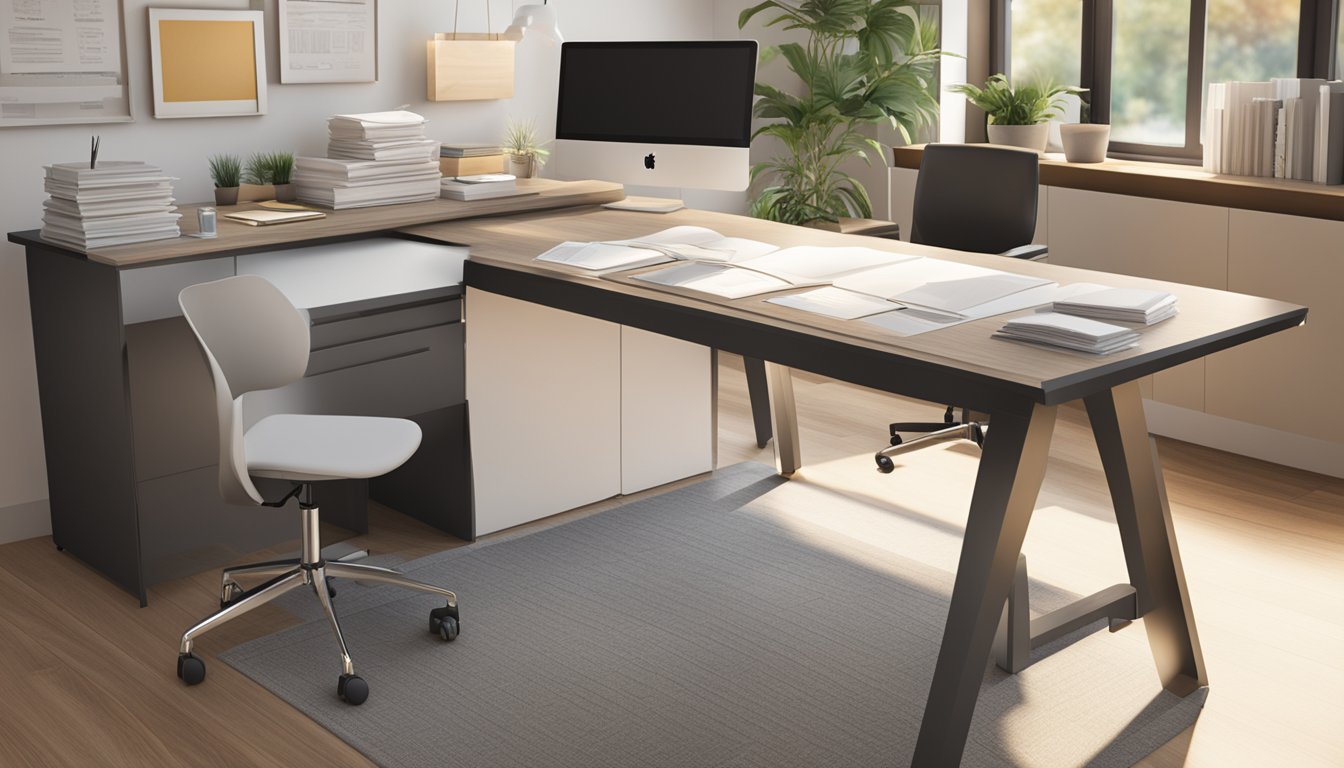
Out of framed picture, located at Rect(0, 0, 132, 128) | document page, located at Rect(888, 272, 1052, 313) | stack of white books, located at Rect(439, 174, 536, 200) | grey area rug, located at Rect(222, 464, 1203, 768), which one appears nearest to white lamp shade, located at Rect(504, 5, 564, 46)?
stack of white books, located at Rect(439, 174, 536, 200)

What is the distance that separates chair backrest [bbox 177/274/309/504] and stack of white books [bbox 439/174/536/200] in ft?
3.19

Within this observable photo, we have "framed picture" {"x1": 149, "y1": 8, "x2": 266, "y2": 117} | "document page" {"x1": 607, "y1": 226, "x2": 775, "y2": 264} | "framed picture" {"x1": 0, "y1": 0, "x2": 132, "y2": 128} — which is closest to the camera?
"document page" {"x1": 607, "y1": 226, "x2": 775, "y2": 264}

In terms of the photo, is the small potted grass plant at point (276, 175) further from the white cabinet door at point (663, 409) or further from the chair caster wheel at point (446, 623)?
the chair caster wheel at point (446, 623)

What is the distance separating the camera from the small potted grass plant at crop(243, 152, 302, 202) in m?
3.89

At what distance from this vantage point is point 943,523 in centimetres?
379

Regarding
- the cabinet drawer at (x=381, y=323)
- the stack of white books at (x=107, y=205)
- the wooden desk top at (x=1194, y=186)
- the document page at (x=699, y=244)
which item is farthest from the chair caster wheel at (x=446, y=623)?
the wooden desk top at (x=1194, y=186)

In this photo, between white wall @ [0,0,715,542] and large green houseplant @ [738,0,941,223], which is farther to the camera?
large green houseplant @ [738,0,941,223]

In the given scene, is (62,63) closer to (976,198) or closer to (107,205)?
(107,205)

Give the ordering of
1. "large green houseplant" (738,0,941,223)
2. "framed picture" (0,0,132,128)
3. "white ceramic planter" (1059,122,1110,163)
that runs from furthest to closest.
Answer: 1. "large green houseplant" (738,0,941,223)
2. "white ceramic planter" (1059,122,1110,163)
3. "framed picture" (0,0,132,128)

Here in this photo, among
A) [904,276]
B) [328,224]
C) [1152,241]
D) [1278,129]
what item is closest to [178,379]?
[328,224]

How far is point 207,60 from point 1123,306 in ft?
8.88

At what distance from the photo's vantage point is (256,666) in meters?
2.93

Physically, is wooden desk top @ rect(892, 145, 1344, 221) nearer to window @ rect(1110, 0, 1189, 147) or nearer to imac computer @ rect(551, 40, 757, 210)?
window @ rect(1110, 0, 1189, 147)

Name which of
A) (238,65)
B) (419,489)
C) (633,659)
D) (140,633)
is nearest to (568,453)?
(419,489)
